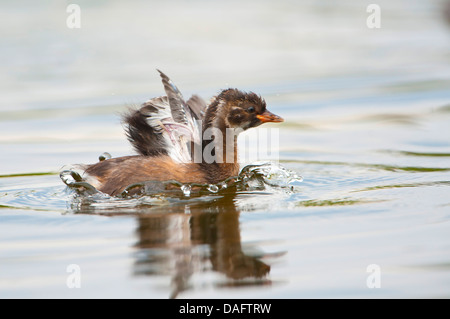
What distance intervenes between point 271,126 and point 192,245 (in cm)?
586

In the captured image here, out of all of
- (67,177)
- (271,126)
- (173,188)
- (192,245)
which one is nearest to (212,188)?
(173,188)

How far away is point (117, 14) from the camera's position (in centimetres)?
1731

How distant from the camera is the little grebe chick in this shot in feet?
28.1

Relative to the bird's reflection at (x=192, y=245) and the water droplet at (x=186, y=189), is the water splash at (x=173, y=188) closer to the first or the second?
the water droplet at (x=186, y=189)

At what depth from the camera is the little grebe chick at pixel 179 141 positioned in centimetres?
857

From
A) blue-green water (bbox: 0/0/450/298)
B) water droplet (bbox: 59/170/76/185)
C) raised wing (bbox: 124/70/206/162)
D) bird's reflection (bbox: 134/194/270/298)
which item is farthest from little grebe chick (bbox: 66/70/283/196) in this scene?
bird's reflection (bbox: 134/194/270/298)

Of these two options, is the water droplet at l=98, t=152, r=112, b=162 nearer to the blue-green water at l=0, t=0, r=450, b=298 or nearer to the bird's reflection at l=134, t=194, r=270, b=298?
the blue-green water at l=0, t=0, r=450, b=298

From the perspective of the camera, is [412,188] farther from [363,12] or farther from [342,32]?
[363,12]

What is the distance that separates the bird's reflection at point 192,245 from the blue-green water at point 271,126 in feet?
0.06

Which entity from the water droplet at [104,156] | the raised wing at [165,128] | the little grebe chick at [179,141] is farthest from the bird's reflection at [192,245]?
the water droplet at [104,156]

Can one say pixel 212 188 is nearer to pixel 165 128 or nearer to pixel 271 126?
pixel 165 128

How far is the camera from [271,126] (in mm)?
12219

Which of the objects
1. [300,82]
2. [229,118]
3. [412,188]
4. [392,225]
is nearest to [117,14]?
[300,82]
